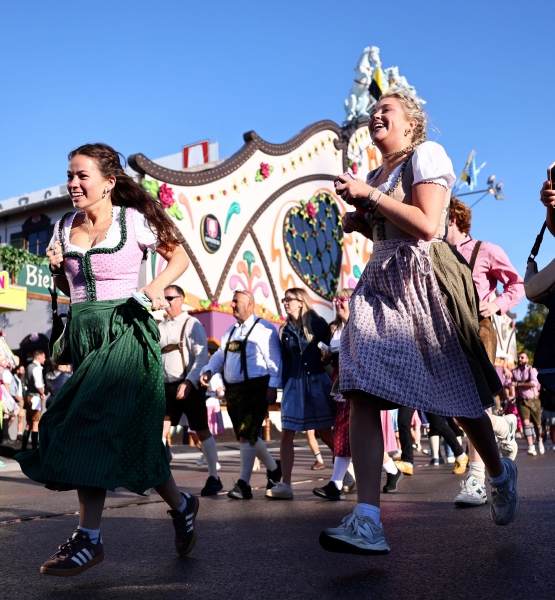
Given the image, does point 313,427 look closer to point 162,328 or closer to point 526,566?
point 162,328

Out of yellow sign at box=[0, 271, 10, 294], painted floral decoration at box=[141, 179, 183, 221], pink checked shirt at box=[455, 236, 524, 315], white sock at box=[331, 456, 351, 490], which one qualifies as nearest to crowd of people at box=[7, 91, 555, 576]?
pink checked shirt at box=[455, 236, 524, 315]

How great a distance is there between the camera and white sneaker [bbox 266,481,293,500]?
21.2 feet

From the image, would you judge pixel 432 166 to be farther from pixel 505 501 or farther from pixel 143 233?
pixel 505 501

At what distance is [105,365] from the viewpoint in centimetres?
332

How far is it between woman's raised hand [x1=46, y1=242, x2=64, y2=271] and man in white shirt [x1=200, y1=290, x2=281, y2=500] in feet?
12.1

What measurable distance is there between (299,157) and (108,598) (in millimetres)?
24772

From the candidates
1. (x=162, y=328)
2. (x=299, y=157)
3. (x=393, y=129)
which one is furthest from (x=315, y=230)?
(x=393, y=129)

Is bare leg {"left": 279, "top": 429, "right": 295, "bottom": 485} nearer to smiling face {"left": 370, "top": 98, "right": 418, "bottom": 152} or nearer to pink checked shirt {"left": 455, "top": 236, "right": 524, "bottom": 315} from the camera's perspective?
pink checked shirt {"left": 455, "top": 236, "right": 524, "bottom": 315}

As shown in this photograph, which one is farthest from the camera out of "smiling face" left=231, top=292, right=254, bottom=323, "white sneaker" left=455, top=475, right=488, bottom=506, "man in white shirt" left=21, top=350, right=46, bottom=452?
"man in white shirt" left=21, top=350, right=46, bottom=452

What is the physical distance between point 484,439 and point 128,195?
1979 mm

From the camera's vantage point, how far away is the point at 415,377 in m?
3.25

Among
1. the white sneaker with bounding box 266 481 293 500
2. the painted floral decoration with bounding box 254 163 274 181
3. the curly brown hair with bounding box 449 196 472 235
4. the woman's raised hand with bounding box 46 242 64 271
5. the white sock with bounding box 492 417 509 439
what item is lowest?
the white sneaker with bounding box 266 481 293 500

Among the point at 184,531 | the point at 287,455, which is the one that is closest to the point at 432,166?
the point at 184,531

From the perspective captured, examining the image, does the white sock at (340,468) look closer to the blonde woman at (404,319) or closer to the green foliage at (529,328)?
the blonde woman at (404,319)
